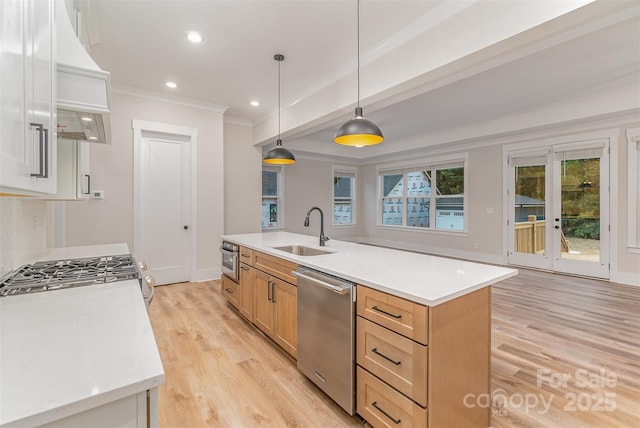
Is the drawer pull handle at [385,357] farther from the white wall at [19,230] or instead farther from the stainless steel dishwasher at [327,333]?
the white wall at [19,230]

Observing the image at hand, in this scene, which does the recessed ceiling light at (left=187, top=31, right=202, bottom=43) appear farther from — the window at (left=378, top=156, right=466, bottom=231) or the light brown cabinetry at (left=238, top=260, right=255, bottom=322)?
the window at (left=378, top=156, right=466, bottom=231)

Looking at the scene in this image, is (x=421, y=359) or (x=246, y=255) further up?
(x=246, y=255)

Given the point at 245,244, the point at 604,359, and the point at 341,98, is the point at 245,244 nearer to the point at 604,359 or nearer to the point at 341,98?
the point at 341,98

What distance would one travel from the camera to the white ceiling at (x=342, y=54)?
7.95ft

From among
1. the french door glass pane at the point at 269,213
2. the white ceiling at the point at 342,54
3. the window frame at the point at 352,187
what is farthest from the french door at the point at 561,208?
the french door glass pane at the point at 269,213

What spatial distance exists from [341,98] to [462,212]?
467 centimetres

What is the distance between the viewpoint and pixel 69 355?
77 centimetres

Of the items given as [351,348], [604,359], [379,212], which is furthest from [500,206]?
[351,348]

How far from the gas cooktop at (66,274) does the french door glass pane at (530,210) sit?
6.42m

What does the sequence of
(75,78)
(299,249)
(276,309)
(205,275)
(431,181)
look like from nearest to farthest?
(75,78)
(276,309)
(299,249)
(205,275)
(431,181)

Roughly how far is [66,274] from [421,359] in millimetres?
1901

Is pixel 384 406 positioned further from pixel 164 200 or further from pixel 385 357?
pixel 164 200

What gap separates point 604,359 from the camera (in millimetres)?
2406

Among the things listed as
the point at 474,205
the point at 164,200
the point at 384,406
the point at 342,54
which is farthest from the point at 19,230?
the point at 474,205
